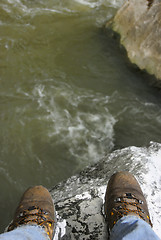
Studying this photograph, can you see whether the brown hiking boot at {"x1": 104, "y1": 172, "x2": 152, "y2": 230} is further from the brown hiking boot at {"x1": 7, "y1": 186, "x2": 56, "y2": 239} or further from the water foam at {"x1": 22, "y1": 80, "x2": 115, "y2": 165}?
the water foam at {"x1": 22, "y1": 80, "x2": 115, "y2": 165}

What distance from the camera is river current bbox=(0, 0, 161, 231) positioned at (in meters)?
3.53

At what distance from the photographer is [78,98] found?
4410 millimetres

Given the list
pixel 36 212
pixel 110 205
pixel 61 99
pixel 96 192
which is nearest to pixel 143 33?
pixel 61 99

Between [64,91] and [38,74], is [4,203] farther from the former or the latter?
[38,74]

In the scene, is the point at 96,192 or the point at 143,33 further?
the point at 143,33

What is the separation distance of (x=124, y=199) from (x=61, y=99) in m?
2.63

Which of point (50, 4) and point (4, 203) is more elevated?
point (50, 4)

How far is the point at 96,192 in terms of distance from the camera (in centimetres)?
227

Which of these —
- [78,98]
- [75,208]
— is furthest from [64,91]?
[75,208]

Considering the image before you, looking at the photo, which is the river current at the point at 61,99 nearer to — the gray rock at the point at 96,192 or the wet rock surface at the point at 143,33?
the wet rock surface at the point at 143,33

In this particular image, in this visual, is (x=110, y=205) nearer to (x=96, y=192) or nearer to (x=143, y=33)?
(x=96, y=192)

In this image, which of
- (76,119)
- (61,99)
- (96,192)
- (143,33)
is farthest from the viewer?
(143,33)

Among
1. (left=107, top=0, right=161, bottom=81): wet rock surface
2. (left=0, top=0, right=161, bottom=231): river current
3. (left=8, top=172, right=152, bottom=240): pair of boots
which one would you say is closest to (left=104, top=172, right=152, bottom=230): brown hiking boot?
(left=8, top=172, right=152, bottom=240): pair of boots

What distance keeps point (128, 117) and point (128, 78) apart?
3.14ft
